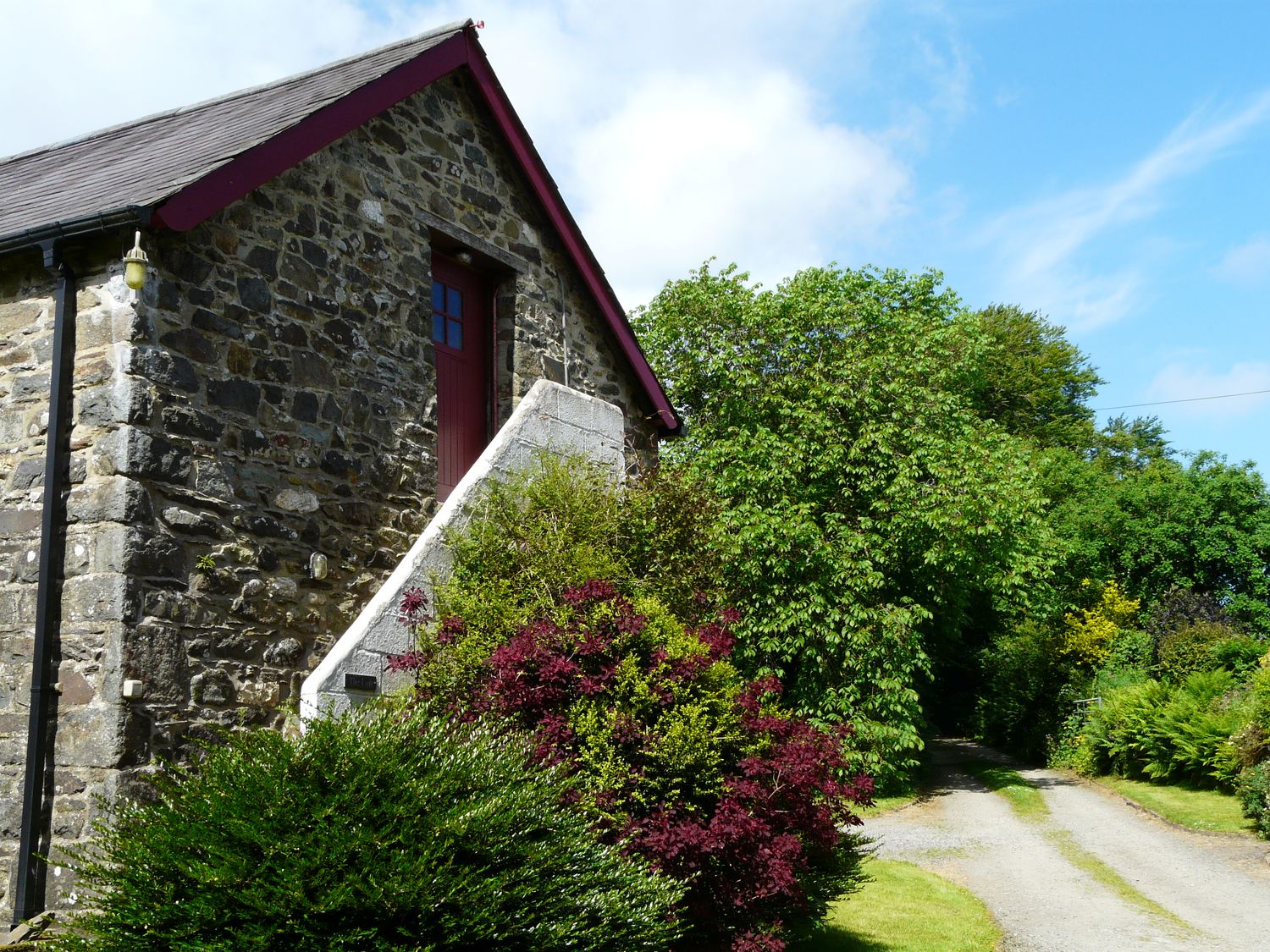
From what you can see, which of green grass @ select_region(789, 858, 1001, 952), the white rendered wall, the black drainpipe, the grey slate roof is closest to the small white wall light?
the white rendered wall

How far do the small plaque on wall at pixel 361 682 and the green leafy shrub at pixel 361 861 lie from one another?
1552mm

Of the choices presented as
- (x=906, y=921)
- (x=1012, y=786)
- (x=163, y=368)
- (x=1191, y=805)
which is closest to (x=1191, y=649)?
(x=1012, y=786)

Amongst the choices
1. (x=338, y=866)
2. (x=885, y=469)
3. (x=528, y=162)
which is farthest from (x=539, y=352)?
(x=885, y=469)

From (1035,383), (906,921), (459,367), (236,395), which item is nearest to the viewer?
(236,395)

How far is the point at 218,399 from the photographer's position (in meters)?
7.21

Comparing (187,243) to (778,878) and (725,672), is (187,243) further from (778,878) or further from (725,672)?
(778,878)

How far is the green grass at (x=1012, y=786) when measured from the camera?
60.8 feet

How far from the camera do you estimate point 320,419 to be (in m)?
8.10

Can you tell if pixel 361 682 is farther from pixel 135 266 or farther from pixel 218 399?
pixel 135 266

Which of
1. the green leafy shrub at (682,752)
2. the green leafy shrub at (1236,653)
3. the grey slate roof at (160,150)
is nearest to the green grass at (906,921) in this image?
the green leafy shrub at (682,752)

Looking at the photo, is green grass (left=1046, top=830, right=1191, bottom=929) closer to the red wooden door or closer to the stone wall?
the red wooden door

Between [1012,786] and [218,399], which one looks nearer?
[218,399]

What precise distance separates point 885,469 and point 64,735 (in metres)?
15.7

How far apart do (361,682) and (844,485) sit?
14195 millimetres
